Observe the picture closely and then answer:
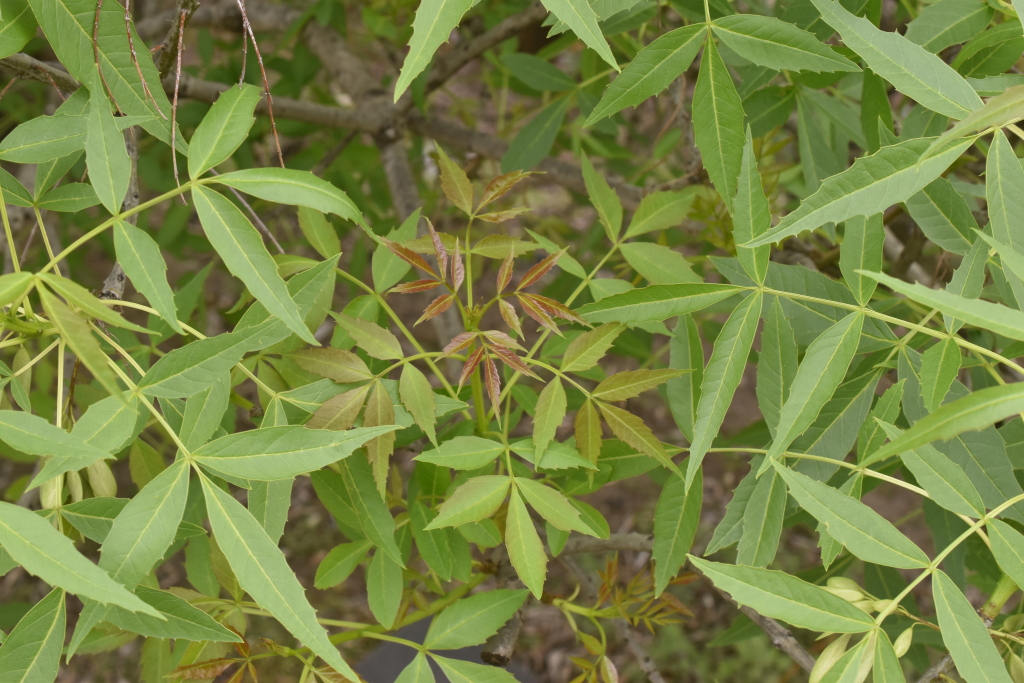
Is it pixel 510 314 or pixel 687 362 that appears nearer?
pixel 510 314

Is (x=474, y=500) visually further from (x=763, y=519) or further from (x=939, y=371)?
(x=939, y=371)

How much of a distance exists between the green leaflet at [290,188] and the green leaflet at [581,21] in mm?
306

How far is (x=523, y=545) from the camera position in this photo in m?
0.88

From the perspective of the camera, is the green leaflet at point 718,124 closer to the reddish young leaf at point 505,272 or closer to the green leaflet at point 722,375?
the green leaflet at point 722,375

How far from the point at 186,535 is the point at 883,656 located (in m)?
0.83

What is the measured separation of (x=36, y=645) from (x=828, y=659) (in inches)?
35.2

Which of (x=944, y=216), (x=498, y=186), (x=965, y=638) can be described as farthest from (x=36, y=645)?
(x=944, y=216)

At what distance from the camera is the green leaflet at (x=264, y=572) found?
681mm

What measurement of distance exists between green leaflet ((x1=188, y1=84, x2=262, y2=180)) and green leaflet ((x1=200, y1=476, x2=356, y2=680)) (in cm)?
35

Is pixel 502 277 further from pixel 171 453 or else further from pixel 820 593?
pixel 171 453

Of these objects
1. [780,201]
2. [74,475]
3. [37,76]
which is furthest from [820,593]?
[780,201]

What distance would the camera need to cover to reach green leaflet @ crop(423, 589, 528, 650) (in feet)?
3.35

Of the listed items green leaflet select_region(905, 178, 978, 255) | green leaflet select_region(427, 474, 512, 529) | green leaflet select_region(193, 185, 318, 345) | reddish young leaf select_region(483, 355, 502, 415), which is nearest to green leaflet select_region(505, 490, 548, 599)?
green leaflet select_region(427, 474, 512, 529)

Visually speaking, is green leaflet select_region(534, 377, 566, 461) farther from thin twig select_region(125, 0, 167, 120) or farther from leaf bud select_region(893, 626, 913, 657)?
thin twig select_region(125, 0, 167, 120)
